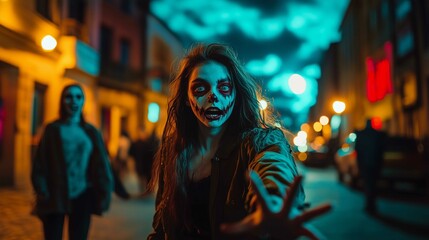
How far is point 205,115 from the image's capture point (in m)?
2.08

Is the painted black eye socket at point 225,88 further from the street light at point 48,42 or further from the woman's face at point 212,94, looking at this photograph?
the street light at point 48,42

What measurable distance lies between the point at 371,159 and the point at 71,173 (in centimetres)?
686

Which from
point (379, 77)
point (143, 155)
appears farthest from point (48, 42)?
point (379, 77)

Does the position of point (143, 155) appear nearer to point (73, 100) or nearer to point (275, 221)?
point (73, 100)

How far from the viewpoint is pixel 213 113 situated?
206 cm

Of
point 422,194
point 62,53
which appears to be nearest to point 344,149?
point 422,194

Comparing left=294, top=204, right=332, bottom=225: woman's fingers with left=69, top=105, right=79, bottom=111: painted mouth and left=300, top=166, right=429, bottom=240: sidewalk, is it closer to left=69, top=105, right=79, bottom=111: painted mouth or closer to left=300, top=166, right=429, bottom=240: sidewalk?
→ left=69, top=105, right=79, bottom=111: painted mouth

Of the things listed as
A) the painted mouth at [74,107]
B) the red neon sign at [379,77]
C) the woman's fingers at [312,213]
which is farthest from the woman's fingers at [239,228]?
the red neon sign at [379,77]

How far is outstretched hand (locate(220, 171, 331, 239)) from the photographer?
4.08 ft

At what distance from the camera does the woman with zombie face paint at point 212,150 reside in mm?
1792

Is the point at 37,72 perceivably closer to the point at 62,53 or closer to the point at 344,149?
the point at 62,53

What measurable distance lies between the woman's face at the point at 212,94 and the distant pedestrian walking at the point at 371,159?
7.75m

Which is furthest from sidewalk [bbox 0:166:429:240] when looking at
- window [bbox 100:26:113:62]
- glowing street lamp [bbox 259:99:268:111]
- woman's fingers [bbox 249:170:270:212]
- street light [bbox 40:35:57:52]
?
window [bbox 100:26:113:62]

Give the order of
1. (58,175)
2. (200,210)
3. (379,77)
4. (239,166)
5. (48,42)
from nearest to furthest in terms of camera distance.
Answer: (239,166) → (200,210) → (58,175) → (48,42) → (379,77)
